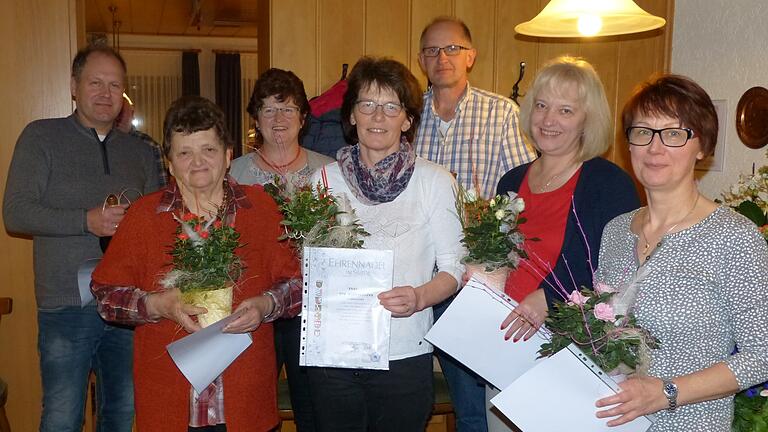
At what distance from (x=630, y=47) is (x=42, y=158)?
332 cm

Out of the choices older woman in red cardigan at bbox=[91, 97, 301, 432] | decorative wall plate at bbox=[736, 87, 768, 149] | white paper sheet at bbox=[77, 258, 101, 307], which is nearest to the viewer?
older woman in red cardigan at bbox=[91, 97, 301, 432]

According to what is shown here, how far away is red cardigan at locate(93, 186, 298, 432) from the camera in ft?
6.49

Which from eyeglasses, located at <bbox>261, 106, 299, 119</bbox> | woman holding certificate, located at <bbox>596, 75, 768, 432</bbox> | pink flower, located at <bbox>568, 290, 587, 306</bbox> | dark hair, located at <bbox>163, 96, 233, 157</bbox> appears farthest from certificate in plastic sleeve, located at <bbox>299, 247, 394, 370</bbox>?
eyeglasses, located at <bbox>261, 106, 299, 119</bbox>

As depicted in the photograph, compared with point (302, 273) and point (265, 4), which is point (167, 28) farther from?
point (302, 273)

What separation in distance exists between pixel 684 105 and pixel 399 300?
0.93 meters

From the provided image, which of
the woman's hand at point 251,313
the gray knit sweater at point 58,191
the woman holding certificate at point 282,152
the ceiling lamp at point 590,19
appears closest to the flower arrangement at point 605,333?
the woman's hand at point 251,313

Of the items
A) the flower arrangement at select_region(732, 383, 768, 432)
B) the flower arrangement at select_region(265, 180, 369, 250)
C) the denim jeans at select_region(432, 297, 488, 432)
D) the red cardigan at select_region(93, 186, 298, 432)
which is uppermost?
the flower arrangement at select_region(265, 180, 369, 250)

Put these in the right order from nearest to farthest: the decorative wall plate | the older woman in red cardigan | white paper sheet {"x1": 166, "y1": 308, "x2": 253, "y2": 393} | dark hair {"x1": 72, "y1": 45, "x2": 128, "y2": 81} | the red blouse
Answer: white paper sheet {"x1": 166, "y1": 308, "x2": 253, "y2": 393}, the older woman in red cardigan, the red blouse, dark hair {"x1": 72, "y1": 45, "x2": 128, "y2": 81}, the decorative wall plate

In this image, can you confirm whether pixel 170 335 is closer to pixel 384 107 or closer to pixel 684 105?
pixel 384 107

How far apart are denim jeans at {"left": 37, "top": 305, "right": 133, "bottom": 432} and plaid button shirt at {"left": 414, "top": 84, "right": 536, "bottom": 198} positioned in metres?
1.58

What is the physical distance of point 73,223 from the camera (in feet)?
8.52

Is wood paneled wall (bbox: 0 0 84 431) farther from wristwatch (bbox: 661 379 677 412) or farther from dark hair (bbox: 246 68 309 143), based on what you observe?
wristwatch (bbox: 661 379 677 412)

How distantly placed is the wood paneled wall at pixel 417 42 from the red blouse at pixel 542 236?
75.2 inches

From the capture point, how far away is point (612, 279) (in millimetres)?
1788
